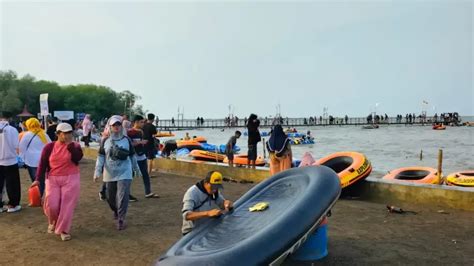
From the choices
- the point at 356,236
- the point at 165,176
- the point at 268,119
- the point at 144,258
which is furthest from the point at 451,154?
the point at 268,119

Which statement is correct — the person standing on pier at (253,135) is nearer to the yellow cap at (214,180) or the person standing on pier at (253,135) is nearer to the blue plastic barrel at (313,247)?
the blue plastic barrel at (313,247)

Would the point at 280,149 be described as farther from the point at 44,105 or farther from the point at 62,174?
the point at 44,105

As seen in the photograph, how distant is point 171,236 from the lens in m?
6.18

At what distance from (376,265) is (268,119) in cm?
8985

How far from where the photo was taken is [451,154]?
3234 centimetres

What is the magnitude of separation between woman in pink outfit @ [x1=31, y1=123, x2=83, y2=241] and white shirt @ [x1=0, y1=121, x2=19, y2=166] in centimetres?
170

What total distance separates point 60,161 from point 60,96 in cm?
7873

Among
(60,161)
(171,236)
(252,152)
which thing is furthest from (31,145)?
(252,152)

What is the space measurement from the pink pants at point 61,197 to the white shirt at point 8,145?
1807mm

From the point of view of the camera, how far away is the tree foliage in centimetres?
6850

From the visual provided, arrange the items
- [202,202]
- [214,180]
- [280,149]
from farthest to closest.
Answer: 1. [280,149]
2. [202,202]
3. [214,180]

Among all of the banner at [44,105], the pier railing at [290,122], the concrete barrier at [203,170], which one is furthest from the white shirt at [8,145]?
the pier railing at [290,122]

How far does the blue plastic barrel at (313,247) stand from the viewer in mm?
4973

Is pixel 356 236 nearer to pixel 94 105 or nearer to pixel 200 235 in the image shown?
pixel 200 235
